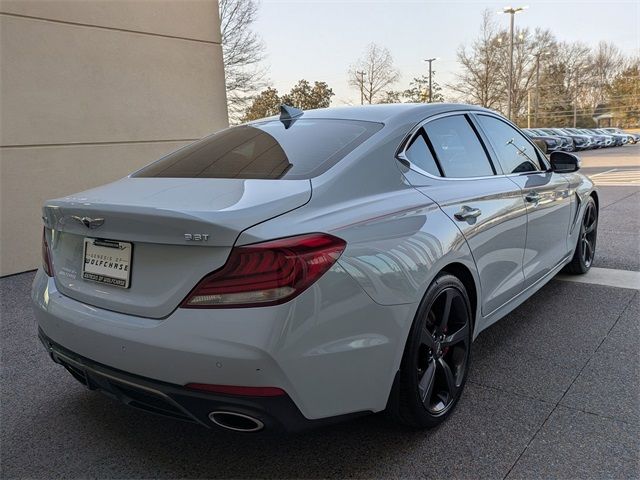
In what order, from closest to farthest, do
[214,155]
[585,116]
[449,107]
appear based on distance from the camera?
[214,155]
[449,107]
[585,116]

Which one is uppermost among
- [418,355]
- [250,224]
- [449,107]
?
[449,107]

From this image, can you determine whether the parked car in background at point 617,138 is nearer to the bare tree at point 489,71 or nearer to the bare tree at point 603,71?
the bare tree at point 489,71

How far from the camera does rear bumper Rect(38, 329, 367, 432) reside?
5.72ft

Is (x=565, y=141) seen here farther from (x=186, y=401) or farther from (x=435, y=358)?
(x=186, y=401)

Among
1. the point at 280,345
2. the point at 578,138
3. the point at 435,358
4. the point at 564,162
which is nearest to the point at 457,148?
the point at 435,358

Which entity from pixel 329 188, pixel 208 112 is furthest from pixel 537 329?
pixel 208 112

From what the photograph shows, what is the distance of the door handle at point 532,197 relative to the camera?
3.32m

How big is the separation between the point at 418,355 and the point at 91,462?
1.54 metres

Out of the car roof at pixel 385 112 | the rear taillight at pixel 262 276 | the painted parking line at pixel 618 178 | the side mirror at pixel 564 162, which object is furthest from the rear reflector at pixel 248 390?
the painted parking line at pixel 618 178

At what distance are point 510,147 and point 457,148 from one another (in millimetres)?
807

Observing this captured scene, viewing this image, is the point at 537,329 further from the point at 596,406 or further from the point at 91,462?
the point at 91,462

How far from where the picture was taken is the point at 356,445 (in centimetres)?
231

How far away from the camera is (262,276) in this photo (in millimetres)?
1689

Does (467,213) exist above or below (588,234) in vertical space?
above
